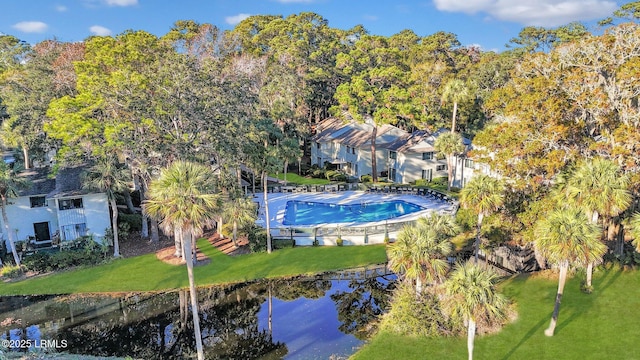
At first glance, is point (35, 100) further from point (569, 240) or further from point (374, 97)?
point (569, 240)

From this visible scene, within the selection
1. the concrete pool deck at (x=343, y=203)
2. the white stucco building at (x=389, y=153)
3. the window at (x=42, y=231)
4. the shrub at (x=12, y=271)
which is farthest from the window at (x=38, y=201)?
the white stucco building at (x=389, y=153)

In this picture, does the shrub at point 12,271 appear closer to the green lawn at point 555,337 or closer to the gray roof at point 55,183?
the gray roof at point 55,183

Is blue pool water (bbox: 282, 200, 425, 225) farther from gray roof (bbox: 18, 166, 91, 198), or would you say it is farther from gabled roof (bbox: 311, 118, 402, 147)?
gray roof (bbox: 18, 166, 91, 198)

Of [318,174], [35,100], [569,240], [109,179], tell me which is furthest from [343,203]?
[35,100]

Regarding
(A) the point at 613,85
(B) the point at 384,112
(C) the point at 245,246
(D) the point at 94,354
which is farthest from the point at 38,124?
(A) the point at 613,85

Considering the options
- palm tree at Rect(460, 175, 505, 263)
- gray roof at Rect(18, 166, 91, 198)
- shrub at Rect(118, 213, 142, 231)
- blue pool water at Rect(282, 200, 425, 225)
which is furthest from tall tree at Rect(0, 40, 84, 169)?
palm tree at Rect(460, 175, 505, 263)

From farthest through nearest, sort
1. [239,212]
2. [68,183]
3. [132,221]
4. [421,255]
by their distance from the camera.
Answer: [132,221]
[68,183]
[239,212]
[421,255]
